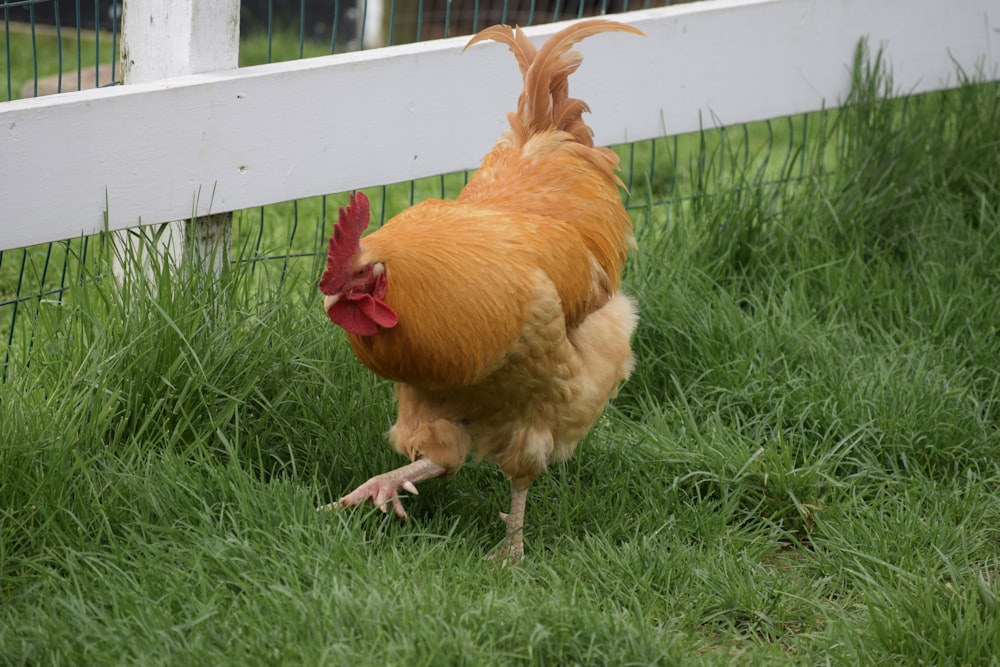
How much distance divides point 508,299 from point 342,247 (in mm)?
497

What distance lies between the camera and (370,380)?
364 cm

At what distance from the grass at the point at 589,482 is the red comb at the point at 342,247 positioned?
0.65 meters

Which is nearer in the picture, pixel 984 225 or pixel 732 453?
pixel 732 453

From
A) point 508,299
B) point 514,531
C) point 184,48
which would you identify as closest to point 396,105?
point 184,48

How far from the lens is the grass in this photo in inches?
103

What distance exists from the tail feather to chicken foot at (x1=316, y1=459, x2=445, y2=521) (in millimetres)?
1154

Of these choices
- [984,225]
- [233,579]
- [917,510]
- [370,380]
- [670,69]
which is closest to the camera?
[233,579]

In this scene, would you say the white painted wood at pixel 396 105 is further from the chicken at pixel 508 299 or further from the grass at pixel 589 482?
the chicken at pixel 508 299

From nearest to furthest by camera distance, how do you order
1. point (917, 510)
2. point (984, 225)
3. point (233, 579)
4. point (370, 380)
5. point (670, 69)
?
1. point (233, 579)
2. point (917, 510)
3. point (370, 380)
4. point (670, 69)
5. point (984, 225)


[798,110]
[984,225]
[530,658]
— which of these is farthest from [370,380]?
[984,225]

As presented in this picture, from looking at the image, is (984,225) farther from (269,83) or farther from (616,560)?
(269,83)

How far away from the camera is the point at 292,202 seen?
5168 millimetres

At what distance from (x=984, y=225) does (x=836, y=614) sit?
100 inches

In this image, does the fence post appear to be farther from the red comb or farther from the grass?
the red comb
